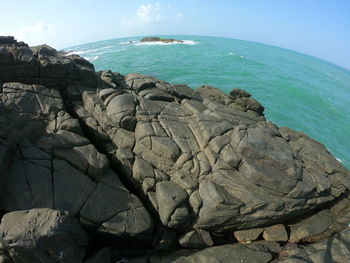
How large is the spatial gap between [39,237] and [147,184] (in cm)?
411

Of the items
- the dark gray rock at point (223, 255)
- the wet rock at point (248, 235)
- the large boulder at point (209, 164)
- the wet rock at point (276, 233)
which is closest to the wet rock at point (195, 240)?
the dark gray rock at point (223, 255)

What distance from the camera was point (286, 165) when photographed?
10.3m

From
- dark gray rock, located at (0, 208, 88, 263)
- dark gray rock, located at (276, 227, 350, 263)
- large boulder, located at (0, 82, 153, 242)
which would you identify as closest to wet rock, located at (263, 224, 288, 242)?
dark gray rock, located at (276, 227, 350, 263)

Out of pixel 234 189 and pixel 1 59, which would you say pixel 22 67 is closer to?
pixel 1 59

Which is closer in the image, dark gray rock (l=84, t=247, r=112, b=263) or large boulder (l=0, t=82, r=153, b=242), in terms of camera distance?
dark gray rock (l=84, t=247, r=112, b=263)

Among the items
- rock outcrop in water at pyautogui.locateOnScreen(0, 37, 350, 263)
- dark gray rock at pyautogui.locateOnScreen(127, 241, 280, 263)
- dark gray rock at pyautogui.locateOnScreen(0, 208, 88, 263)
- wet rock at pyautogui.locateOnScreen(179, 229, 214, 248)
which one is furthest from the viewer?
wet rock at pyautogui.locateOnScreen(179, 229, 214, 248)

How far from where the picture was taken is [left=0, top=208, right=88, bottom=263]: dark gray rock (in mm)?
6621

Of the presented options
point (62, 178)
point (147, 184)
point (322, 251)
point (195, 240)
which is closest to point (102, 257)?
point (147, 184)

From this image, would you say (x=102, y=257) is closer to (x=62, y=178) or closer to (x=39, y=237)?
(x=39, y=237)

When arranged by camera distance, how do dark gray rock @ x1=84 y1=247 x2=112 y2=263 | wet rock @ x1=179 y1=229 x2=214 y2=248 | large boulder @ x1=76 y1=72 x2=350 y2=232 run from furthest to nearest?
1. large boulder @ x1=76 y1=72 x2=350 y2=232
2. wet rock @ x1=179 y1=229 x2=214 y2=248
3. dark gray rock @ x1=84 y1=247 x2=112 y2=263

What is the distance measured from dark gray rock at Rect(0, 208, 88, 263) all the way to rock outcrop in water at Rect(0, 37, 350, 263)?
1.1 inches

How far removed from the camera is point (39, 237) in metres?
6.69

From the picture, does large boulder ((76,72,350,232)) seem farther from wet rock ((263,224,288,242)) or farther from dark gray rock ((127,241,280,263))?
dark gray rock ((127,241,280,263))

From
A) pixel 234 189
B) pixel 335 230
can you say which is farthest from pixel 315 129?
pixel 234 189
